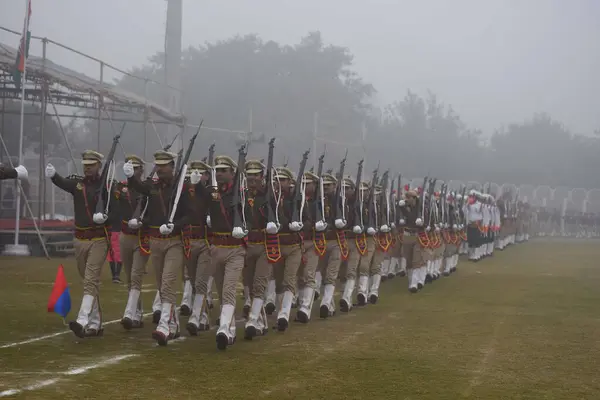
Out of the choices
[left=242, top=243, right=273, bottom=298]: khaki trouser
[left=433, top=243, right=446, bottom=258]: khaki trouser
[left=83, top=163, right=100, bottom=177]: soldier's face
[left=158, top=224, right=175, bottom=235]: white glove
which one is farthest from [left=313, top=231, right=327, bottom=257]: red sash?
[left=433, top=243, right=446, bottom=258]: khaki trouser

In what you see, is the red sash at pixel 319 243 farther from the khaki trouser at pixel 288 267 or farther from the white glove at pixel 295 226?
the white glove at pixel 295 226

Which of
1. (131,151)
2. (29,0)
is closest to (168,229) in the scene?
(29,0)

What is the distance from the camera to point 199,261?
38.1 ft

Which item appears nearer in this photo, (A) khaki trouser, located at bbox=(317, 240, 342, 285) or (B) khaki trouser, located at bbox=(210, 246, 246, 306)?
(B) khaki trouser, located at bbox=(210, 246, 246, 306)

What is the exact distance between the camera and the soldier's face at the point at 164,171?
1085 cm

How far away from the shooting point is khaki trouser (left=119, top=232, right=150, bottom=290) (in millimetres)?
11438

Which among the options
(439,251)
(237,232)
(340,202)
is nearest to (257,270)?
(237,232)

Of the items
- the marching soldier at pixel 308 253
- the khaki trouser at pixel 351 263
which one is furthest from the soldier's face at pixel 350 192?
the marching soldier at pixel 308 253

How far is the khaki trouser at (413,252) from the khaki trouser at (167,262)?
808 centimetres

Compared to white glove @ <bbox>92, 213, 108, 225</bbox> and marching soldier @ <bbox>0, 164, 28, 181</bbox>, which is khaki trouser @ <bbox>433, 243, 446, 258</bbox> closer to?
white glove @ <bbox>92, 213, 108, 225</bbox>

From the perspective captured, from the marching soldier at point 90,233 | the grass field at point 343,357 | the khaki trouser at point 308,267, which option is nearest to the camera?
the grass field at point 343,357

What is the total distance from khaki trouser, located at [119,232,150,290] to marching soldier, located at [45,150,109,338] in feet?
2.17

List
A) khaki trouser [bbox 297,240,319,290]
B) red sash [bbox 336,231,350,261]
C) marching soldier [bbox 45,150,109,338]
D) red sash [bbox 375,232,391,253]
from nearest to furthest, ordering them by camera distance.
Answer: marching soldier [bbox 45,150,109,338], khaki trouser [bbox 297,240,319,290], red sash [bbox 336,231,350,261], red sash [bbox 375,232,391,253]

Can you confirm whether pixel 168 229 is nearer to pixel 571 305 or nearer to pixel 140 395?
pixel 140 395
